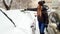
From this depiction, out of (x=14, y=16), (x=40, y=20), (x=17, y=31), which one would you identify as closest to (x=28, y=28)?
(x=17, y=31)

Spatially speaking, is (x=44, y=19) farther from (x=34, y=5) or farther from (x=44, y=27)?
(x=34, y=5)

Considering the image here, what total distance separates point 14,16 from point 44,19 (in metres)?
0.66

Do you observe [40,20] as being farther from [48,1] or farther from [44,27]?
[48,1]

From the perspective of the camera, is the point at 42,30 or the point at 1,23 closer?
the point at 42,30

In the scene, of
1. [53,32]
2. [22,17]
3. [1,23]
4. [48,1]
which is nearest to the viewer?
[53,32]

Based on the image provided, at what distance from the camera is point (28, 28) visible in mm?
1351

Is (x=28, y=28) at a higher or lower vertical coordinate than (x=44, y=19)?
lower

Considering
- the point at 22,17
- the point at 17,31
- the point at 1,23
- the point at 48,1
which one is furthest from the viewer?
the point at 48,1

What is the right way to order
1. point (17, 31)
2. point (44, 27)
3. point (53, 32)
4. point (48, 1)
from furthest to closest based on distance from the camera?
point (48, 1)
point (17, 31)
point (44, 27)
point (53, 32)

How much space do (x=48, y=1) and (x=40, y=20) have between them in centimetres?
97

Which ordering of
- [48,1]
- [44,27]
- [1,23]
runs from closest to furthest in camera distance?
[44,27], [1,23], [48,1]

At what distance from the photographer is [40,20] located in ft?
3.71

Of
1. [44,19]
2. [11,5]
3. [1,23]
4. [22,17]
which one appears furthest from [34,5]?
[44,19]

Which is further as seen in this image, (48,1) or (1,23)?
(48,1)
